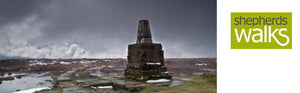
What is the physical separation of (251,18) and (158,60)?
21.4 feet

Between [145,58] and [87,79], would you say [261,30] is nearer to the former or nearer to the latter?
[145,58]

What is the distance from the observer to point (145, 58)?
11445 mm

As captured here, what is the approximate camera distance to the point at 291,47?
20.0 ft

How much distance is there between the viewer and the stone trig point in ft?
37.2

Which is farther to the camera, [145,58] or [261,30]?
[145,58]

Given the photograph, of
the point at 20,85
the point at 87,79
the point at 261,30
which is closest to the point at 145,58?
the point at 87,79

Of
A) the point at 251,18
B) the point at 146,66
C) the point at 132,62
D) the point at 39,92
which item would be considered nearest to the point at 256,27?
the point at 251,18

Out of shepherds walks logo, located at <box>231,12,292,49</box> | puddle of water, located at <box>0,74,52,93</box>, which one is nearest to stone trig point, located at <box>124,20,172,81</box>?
puddle of water, located at <box>0,74,52,93</box>

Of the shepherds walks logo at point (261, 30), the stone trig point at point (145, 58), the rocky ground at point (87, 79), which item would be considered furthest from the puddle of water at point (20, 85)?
the shepherds walks logo at point (261, 30)

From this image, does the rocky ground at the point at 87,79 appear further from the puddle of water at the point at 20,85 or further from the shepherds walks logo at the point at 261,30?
the shepherds walks logo at the point at 261,30

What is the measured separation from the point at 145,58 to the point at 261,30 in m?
6.61

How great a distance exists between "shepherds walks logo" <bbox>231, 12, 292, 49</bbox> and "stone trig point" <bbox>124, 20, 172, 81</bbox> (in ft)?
19.4

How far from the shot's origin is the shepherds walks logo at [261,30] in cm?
613

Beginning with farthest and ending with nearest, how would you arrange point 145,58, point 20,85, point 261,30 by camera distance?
1. point 20,85
2. point 145,58
3. point 261,30
